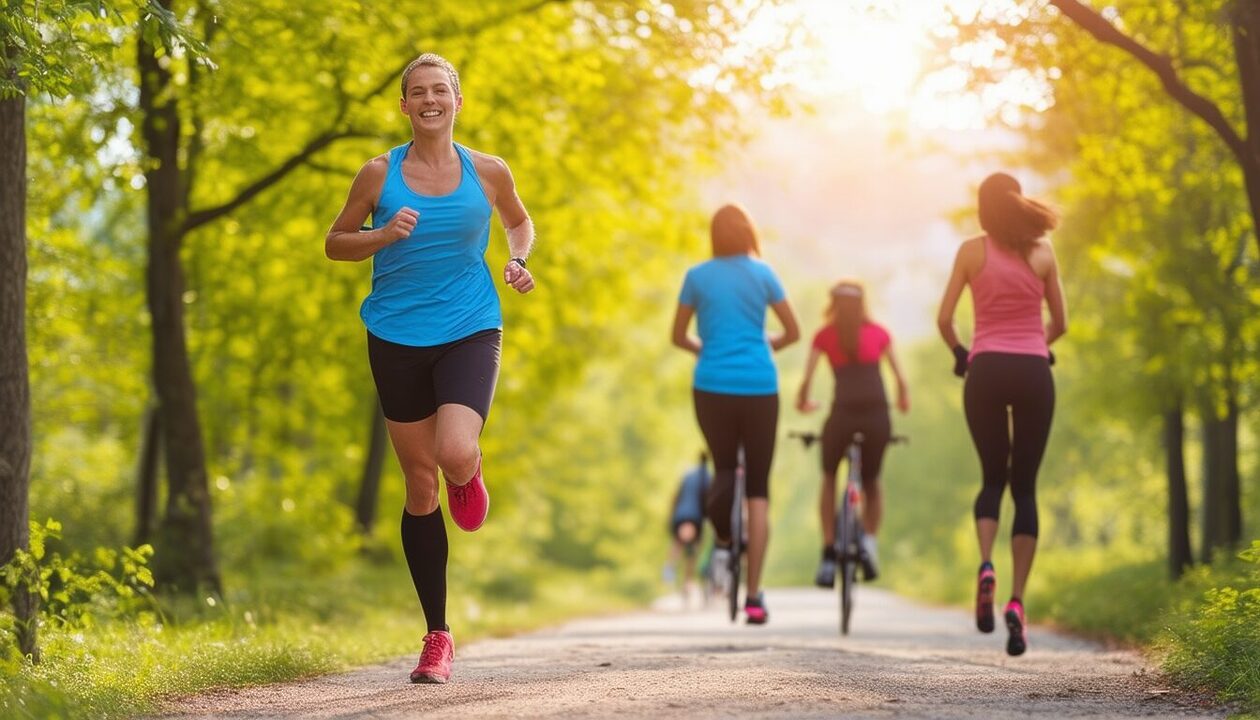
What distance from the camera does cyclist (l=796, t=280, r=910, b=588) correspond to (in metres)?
11.4

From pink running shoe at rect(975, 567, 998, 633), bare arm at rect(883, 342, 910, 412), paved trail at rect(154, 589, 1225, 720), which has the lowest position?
paved trail at rect(154, 589, 1225, 720)

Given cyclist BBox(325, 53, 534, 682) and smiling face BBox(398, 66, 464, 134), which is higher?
smiling face BBox(398, 66, 464, 134)

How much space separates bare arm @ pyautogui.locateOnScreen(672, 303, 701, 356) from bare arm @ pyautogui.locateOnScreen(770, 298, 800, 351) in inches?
19.3

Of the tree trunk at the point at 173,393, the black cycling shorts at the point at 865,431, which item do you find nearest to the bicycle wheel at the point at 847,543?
the black cycling shorts at the point at 865,431

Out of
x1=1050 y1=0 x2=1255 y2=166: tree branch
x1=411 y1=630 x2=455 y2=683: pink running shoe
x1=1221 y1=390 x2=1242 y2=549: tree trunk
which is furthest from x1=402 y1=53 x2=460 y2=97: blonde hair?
x1=1221 y1=390 x2=1242 y2=549: tree trunk

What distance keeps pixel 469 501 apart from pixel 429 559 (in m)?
0.39

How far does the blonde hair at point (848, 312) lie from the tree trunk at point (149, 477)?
830 cm

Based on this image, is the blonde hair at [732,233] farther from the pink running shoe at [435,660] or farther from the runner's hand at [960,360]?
the pink running shoe at [435,660]

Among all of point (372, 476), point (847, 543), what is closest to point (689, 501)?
point (372, 476)

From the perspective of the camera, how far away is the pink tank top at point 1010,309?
8477 millimetres

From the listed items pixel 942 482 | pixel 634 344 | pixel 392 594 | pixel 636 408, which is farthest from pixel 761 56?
pixel 942 482

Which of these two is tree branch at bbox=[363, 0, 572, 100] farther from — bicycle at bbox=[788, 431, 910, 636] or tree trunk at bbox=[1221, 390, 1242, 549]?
tree trunk at bbox=[1221, 390, 1242, 549]

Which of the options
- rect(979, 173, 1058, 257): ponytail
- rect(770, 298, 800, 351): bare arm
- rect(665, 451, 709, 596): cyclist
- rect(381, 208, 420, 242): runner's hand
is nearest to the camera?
rect(381, 208, 420, 242): runner's hand

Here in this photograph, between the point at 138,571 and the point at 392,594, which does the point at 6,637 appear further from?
the point at 392,594
